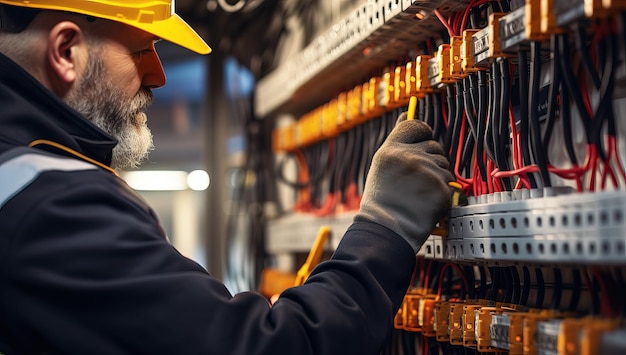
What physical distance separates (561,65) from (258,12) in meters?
2.14

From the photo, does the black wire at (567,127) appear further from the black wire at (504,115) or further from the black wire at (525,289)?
the black wire at (525,289)

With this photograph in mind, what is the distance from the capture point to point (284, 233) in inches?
108

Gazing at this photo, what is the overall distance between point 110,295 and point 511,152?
752 mm

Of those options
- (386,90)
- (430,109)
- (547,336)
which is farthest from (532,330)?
Result: (386,90)

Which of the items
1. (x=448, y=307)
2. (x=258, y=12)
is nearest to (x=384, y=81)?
(x=448, y=307)

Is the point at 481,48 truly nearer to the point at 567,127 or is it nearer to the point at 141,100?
the point at 567,127

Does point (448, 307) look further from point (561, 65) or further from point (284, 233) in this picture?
point (284, 233)

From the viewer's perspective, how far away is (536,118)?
4.04 feet

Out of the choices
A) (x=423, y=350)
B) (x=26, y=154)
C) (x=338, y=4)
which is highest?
(x=338, y=4)

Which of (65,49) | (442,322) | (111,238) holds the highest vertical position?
(65,49)

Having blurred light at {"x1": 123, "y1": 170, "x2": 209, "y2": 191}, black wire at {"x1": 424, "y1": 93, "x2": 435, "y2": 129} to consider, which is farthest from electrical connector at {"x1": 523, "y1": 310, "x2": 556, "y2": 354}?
blurred light at {"x1": 123, "y1": 170, "x2": 209, "y2": 191}

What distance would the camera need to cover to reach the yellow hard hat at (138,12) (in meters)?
Result: 1.42

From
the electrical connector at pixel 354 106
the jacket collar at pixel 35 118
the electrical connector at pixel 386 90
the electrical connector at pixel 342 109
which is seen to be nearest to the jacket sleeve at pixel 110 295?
the jacket collar at pixel 35 118

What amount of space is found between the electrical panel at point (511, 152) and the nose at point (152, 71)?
18.3 inches
